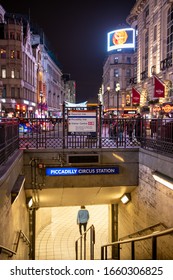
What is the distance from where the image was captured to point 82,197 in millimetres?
13086

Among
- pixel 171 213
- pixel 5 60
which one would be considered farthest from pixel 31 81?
pixel 171 213

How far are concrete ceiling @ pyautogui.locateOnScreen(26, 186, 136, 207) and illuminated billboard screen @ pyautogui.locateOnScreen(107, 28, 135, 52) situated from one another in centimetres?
6477

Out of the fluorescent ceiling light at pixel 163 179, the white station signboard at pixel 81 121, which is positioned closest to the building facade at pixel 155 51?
the white station signboard at pixel 81 121

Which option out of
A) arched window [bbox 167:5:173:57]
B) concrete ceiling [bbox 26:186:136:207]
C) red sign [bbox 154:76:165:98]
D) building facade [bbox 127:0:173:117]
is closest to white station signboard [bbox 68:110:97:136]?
concrete ceiling [bbox 26:186:136:207]

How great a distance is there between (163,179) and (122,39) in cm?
7084

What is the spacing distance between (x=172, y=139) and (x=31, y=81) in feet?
179

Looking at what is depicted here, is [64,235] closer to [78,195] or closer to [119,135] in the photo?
[78,195]

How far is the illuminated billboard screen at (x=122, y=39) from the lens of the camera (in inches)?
2888

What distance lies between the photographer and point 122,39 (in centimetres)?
7450

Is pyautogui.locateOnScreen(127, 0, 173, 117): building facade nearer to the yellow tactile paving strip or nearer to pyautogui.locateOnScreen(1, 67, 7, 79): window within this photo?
the yellow tactile paving strip

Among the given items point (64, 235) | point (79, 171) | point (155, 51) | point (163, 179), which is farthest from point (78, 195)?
point (155, 51)

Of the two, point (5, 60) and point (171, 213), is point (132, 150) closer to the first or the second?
point (171, 213)

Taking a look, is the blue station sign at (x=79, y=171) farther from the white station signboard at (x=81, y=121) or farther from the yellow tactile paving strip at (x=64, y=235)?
the yellow tactile paving strip at (x=64, y=235)

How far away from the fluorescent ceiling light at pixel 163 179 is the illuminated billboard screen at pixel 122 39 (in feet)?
223
